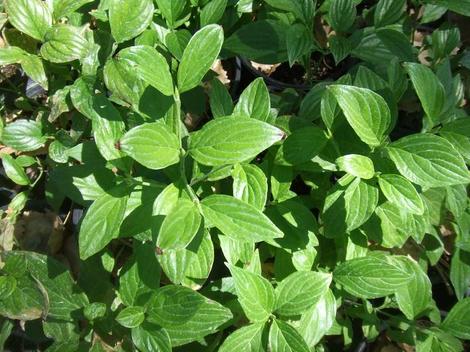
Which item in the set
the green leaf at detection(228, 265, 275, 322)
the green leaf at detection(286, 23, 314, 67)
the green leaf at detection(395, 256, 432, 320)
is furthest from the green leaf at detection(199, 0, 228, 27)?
the green leaf at detection(395, 256, 432, 320)

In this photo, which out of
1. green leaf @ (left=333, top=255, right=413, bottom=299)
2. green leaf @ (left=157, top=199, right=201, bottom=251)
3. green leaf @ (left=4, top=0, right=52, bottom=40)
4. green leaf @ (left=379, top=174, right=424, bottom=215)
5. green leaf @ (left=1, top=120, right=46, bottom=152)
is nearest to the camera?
green leaf @ (left=157, top=199, right=201, bottom=251)

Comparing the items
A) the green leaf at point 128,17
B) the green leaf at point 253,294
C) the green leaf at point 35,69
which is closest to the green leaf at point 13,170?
the green leaf at point 35,69

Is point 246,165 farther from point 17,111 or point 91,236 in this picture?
point 17,111

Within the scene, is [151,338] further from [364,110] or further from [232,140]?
[364,110]

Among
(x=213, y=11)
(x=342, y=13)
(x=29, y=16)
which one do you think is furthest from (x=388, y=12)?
(x=29, y=16)

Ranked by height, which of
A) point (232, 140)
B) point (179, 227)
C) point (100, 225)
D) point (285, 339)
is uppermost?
point (232, 140)

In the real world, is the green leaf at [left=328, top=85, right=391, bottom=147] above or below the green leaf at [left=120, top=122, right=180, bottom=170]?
above

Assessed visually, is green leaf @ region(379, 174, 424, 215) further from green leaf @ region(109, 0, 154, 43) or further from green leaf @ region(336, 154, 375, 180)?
green leaf @ region(109, 0, 154, 43)
